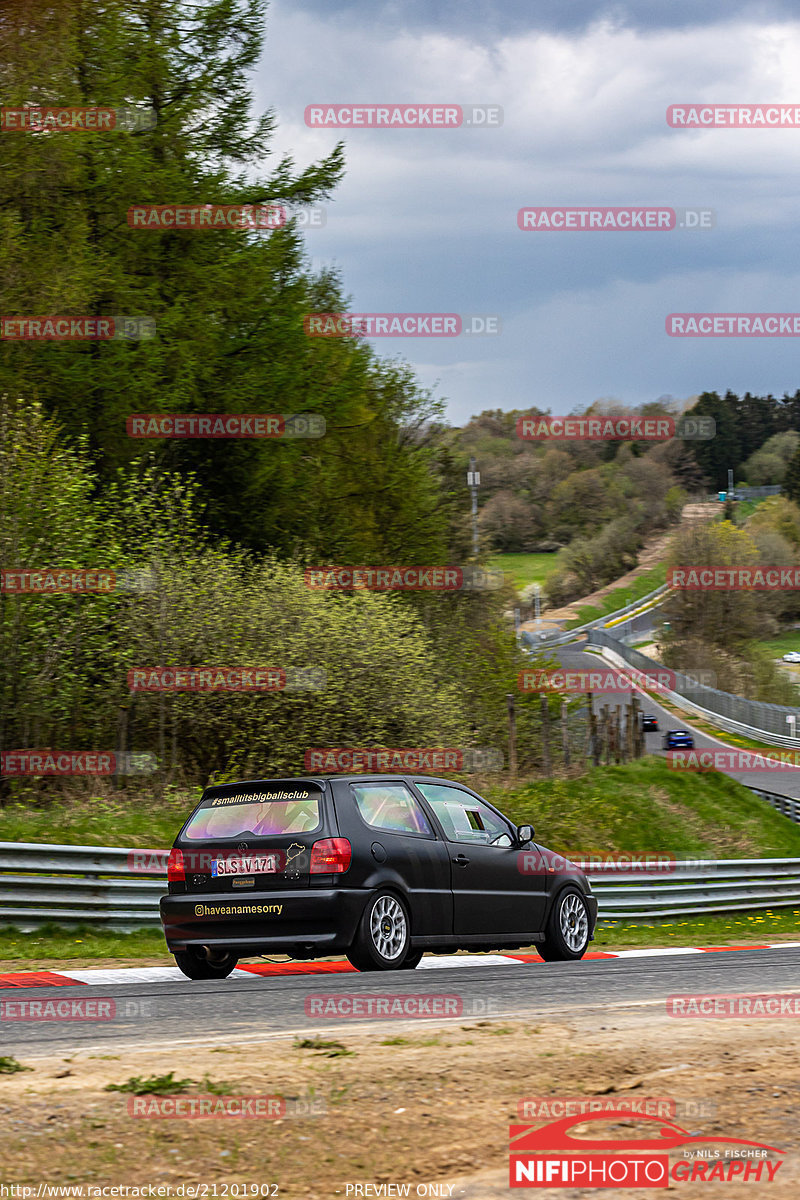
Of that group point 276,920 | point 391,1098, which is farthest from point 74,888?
point 391,1098

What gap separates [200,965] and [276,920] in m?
1.05

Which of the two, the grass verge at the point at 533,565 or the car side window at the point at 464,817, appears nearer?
the car side window at the point at 464,817

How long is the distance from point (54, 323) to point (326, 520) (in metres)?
8.54

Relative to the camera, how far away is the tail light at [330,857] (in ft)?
30.0

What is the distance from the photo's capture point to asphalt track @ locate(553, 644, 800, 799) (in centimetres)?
4688

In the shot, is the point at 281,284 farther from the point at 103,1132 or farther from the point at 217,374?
the point at 103,1132

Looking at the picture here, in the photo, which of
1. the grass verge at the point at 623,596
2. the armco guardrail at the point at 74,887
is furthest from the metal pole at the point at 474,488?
the grass verge at the point at 623,596

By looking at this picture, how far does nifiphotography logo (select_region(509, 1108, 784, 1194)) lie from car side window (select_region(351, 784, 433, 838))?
190 inches

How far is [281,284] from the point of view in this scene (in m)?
28.0

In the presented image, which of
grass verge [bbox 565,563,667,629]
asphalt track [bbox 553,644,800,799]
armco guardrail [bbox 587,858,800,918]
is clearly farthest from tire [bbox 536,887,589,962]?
grass verge [bbox 565,563,667,629]

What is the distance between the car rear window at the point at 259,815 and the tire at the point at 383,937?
0.74 meters

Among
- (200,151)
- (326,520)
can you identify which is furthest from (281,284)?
(326,520)

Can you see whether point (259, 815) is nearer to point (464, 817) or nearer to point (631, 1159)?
point (464, 817)

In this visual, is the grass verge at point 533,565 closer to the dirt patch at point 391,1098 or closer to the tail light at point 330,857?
the tail light at point 330,857
